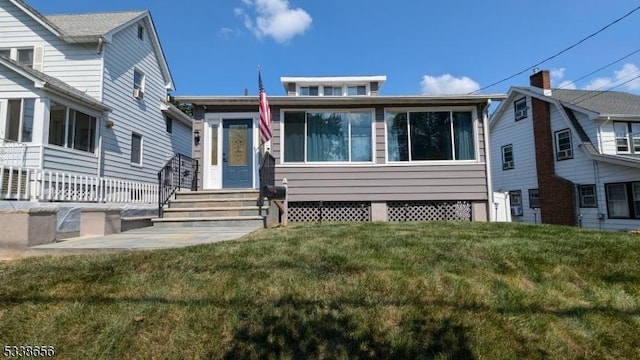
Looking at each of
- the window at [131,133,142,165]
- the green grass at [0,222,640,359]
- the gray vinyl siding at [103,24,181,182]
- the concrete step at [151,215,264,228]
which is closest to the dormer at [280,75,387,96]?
the gray vinyl siding at [103,24,181,182]

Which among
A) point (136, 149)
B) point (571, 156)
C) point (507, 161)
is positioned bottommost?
point (571, 156)

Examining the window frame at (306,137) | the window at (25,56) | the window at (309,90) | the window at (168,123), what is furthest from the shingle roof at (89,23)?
the window at (309,90)

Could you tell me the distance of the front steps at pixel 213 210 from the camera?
767cm

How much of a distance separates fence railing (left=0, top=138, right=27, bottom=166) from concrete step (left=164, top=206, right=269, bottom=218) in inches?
168

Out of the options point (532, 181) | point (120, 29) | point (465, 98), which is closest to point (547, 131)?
point (532, 181)

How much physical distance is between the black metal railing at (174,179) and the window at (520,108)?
16272 millimetres

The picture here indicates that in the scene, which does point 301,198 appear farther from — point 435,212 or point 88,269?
point 88,269

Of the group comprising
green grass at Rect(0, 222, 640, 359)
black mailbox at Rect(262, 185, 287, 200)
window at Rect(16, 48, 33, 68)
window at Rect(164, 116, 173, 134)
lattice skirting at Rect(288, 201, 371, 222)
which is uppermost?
window at Rect(16, 48, 33, 68)

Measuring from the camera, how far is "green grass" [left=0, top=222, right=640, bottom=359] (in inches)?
101

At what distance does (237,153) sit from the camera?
1028 cm

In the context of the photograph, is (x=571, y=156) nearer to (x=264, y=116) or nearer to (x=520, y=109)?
(x=520, y=109)

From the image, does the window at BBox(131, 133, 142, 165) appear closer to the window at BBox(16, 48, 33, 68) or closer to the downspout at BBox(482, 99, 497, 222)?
the window at BBox(16, 48, 33, 68)

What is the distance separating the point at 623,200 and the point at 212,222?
15.5m

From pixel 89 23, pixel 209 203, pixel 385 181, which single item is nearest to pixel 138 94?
pixel 89 23
